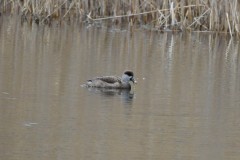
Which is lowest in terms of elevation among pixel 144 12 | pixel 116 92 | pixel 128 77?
pixel 116 92

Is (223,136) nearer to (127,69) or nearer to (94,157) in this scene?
(94,157)

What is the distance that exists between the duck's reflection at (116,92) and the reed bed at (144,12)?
5114mm

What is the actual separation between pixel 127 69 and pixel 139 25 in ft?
16.8

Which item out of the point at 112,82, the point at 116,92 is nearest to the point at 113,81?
the point at 112,82

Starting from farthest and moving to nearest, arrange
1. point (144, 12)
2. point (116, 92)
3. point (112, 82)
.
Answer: point (144, 12) < point (112, 82) < point (116, 92)

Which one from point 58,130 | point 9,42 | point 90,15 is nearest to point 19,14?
point 90,15

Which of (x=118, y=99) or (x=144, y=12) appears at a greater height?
(x=144, y=12)

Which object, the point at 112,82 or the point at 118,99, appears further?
the point at 112,82

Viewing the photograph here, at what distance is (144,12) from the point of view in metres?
16.5

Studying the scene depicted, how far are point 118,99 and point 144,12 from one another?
6.88 meters

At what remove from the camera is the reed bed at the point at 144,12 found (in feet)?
51.6

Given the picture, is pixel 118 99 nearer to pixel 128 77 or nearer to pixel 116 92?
pixel 116 92

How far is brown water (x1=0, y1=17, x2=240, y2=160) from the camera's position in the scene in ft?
24.2

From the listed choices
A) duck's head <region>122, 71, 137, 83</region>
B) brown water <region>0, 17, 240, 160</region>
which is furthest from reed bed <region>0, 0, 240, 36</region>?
duck's head <region>122, 71, 137, 83</region>
